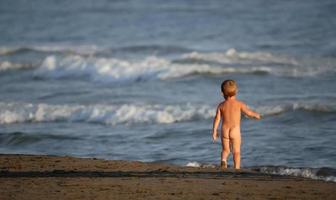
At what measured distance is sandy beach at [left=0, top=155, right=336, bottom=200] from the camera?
323 inches

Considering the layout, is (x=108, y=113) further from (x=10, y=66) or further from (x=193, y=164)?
(x=10, y=66)

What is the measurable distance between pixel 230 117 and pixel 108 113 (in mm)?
5653

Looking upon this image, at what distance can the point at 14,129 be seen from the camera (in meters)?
14.0

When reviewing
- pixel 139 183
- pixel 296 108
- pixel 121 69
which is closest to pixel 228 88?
pixel 139 183

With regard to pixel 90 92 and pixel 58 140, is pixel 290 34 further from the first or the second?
pixel 58 140

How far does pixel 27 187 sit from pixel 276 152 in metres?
4.05

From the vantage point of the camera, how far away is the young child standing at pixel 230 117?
377 inches

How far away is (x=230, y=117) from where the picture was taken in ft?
31.9

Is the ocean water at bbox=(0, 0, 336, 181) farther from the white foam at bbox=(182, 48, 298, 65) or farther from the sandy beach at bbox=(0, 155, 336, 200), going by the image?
the sandy beach at bbox=(0, 155, 336, 200)

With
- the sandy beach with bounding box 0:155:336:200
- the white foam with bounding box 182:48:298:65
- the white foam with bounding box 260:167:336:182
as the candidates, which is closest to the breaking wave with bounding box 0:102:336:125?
the white foam with bounding box 260:167:336:182

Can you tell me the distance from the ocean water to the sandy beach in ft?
4.73

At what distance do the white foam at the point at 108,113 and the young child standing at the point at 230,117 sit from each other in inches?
181

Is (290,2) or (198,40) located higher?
(290,2)

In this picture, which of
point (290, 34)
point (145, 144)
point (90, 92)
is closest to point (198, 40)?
point (290, 34)
